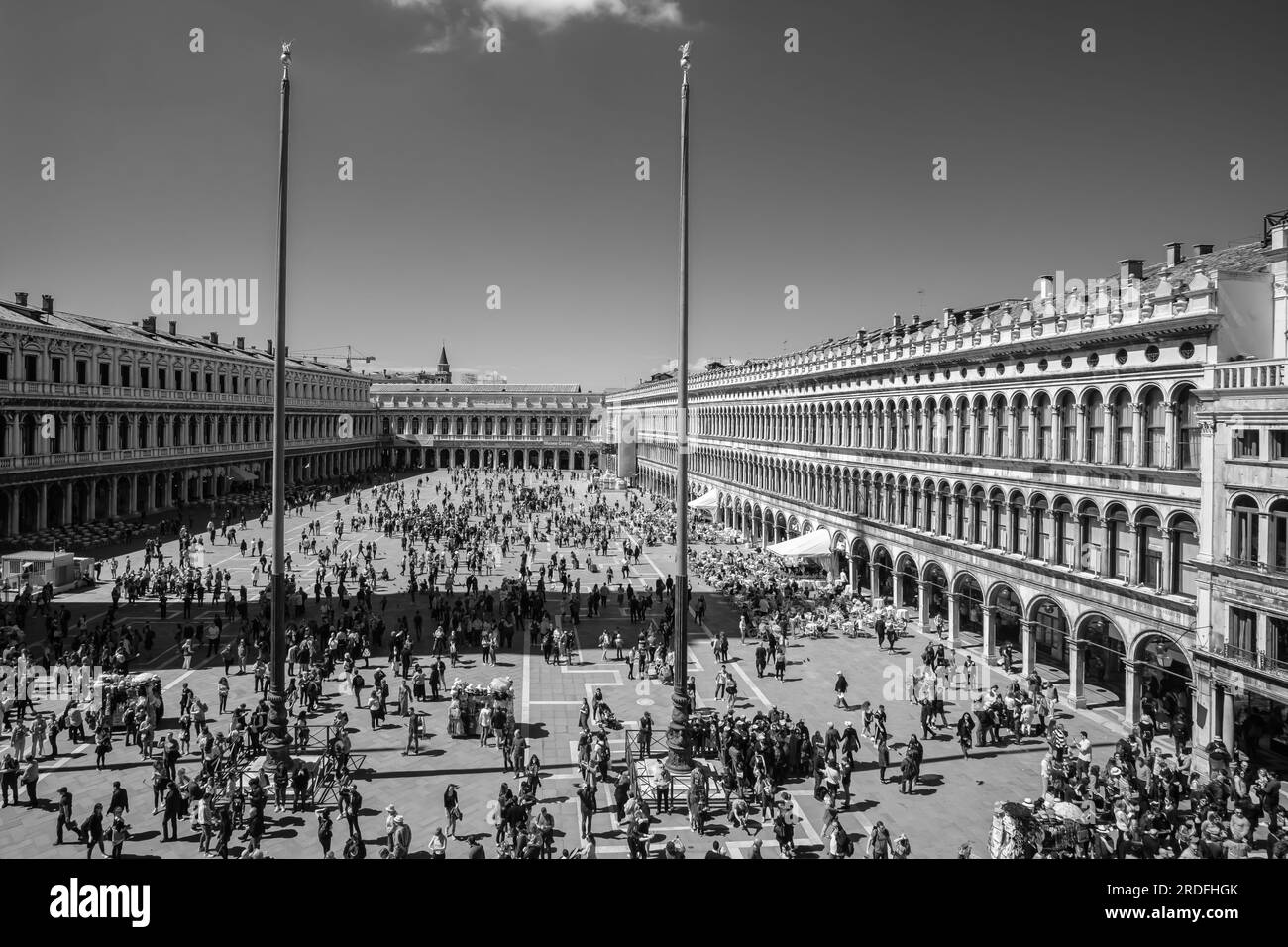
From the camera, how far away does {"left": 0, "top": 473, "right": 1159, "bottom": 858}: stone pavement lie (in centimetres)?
1476

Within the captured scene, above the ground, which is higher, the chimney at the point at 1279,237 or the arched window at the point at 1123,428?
the chimney at the point at 1279,237

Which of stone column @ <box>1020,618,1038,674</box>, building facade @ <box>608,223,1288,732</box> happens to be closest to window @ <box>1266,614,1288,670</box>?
building facade @ <box>608,223,1288,732</box>

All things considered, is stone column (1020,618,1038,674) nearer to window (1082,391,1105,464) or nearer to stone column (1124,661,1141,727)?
stone column (1124,661,1141,727)

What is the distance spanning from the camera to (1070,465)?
24.1 m

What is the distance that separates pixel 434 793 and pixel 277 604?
16.6 feet

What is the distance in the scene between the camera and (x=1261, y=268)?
20531 millimetres

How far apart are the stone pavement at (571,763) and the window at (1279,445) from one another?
8.15m

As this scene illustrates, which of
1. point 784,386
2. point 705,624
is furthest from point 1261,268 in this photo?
point 784,386

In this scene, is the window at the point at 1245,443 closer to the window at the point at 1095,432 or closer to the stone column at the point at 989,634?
the window at the point at 1095,432

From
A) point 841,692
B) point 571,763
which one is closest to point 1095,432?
point 841,692

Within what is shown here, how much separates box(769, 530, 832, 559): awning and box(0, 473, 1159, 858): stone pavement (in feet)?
26.2

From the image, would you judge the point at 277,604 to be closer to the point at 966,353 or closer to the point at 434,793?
the point at 434,793

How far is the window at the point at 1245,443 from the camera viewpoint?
1820 centimetres

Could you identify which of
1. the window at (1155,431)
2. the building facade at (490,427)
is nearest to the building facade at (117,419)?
the building facade at (490,427)
